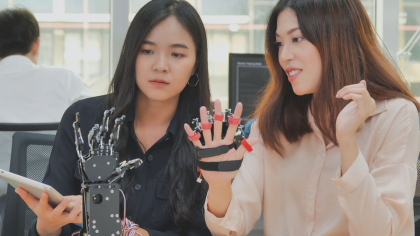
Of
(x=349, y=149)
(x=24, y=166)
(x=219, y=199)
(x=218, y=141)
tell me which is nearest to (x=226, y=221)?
(x=219, y=199)

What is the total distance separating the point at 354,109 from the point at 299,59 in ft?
0.87

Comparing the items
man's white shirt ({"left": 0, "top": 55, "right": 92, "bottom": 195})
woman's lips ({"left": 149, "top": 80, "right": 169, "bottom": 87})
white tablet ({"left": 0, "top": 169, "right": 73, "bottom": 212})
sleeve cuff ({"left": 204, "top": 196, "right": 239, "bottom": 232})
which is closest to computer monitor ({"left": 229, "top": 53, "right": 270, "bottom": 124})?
man's white shirt ({"left": 0, "top": 55, "right": 92, "bottom": 195})

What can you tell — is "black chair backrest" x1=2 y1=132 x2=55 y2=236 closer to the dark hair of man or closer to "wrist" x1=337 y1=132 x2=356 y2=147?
"wrist" x1=337 y1=132 x2=356 y2=147

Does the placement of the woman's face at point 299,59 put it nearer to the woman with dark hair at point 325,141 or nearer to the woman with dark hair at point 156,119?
the woman with dark hair at point 325,141

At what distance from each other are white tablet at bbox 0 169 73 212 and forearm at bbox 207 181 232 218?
353 mm

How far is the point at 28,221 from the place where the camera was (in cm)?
135

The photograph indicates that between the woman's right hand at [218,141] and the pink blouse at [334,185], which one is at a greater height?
the woman's right hand at [218,141]

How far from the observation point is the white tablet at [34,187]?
83 cm

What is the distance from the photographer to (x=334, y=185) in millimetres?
993

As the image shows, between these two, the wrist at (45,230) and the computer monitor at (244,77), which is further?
A: the computer monitor at (244,77)

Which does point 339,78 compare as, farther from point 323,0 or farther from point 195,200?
point 195,200

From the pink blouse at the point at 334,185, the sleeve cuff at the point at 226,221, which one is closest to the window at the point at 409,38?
the pink blouse at the point at 334,185

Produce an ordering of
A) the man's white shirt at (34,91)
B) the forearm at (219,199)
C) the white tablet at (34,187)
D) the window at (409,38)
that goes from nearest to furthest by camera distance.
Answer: the white tablet at (34,187)
the forearm at (219,199)
the man's white shirt at (34,91)
the window at (409,38)

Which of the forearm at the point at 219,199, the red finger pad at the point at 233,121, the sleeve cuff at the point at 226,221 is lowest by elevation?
the sleeve cuff at the point at 226,221
